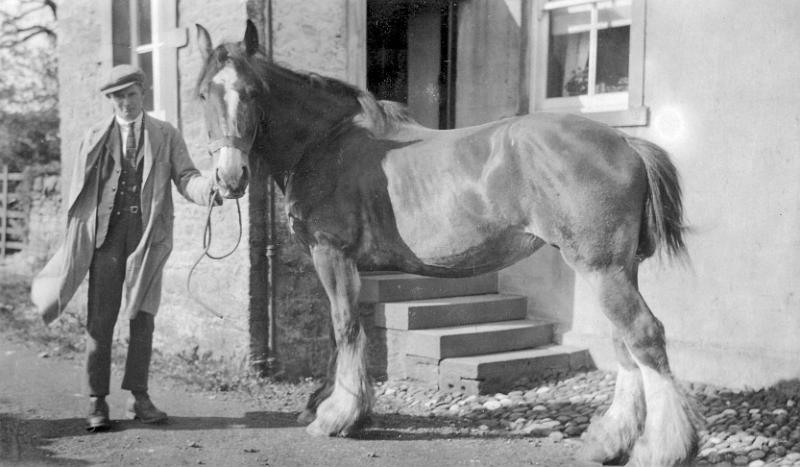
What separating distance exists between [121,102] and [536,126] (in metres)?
2.67

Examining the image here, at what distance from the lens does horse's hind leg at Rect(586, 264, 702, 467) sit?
384 centimetres

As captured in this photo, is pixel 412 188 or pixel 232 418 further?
pixel 232 418

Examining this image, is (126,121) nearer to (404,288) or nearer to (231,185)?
(231,185)

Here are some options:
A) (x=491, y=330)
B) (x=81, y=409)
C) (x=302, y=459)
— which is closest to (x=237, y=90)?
(x=302, y=459)

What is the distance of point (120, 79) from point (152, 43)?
2906mm

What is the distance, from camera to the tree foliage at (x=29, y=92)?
14.4 meters

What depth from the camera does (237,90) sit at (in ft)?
14.1

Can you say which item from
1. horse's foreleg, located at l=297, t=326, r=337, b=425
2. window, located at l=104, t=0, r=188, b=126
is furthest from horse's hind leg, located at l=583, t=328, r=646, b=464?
window, located at l=104, t=0, r=188, b=126

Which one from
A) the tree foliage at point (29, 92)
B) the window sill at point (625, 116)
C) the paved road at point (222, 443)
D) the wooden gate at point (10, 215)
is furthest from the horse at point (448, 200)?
the tree foliage at point (29, 92)

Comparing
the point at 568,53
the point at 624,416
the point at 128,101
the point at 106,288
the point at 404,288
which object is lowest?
the point at 624,416

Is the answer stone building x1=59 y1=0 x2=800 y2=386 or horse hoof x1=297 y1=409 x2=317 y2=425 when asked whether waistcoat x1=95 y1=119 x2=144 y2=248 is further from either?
horse hoof x1=297 y1=409 x2=317 y2=425

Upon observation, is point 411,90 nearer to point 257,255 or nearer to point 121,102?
point 257,255

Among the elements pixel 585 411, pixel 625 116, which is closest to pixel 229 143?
pixel 585 411

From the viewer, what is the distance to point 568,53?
702 centimetres
